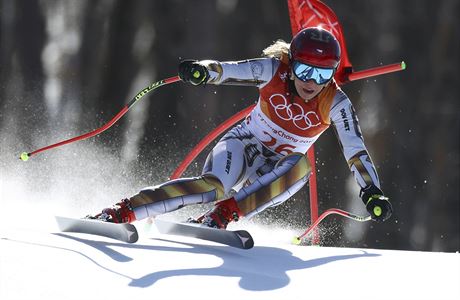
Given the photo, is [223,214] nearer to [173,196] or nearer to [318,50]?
[173,196]

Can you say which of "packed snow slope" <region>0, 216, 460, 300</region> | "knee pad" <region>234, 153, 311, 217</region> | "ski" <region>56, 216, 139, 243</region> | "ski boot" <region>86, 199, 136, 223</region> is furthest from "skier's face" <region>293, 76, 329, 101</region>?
"ski" <region>56, 216, 139, 243</region>

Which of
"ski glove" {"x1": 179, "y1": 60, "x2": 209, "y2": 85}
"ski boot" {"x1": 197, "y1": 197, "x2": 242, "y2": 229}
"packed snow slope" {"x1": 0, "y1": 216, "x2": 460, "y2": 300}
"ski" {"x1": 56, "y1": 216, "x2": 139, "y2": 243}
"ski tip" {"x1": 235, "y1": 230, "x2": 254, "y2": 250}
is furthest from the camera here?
"ski glove" {"x1": 179, "y1": 60, "x2": 209, "y2": 85}

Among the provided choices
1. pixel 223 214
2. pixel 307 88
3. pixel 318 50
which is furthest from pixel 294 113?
pixel 223 214

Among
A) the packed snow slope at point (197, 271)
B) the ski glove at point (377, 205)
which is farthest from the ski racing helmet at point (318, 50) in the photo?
the packed snow slope at point (197, 271)

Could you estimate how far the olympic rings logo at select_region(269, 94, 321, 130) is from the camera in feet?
15.0

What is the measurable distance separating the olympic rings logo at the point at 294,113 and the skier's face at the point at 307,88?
0.08m

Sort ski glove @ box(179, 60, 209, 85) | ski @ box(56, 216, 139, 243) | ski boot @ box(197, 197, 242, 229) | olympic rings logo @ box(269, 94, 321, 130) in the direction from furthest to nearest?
olympic rings logo @ box(269, 94, 321, 130) < ski glove @ box(179, 60, 209, 85) < ski boot @ box(197, 197, 242, 229) < ski @ box(56, 216, 139, 243)

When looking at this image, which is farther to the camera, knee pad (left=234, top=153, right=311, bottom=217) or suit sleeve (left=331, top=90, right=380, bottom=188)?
suit sleeve (left=331, top=90, right=380, bottom=188)

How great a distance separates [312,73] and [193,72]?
55cm

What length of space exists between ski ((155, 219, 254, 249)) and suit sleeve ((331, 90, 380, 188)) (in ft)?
2.27

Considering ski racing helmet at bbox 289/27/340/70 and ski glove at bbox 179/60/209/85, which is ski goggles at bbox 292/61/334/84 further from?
ski glove at bbox 179/60/209/85

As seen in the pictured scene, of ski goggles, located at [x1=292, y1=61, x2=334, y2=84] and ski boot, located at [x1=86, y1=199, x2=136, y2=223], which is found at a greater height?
ski goggles, located at [x1=292, y1=61, x2=334, y2=84]

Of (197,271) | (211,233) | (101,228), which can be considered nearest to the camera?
(197,271)

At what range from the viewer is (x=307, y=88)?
175 inches
